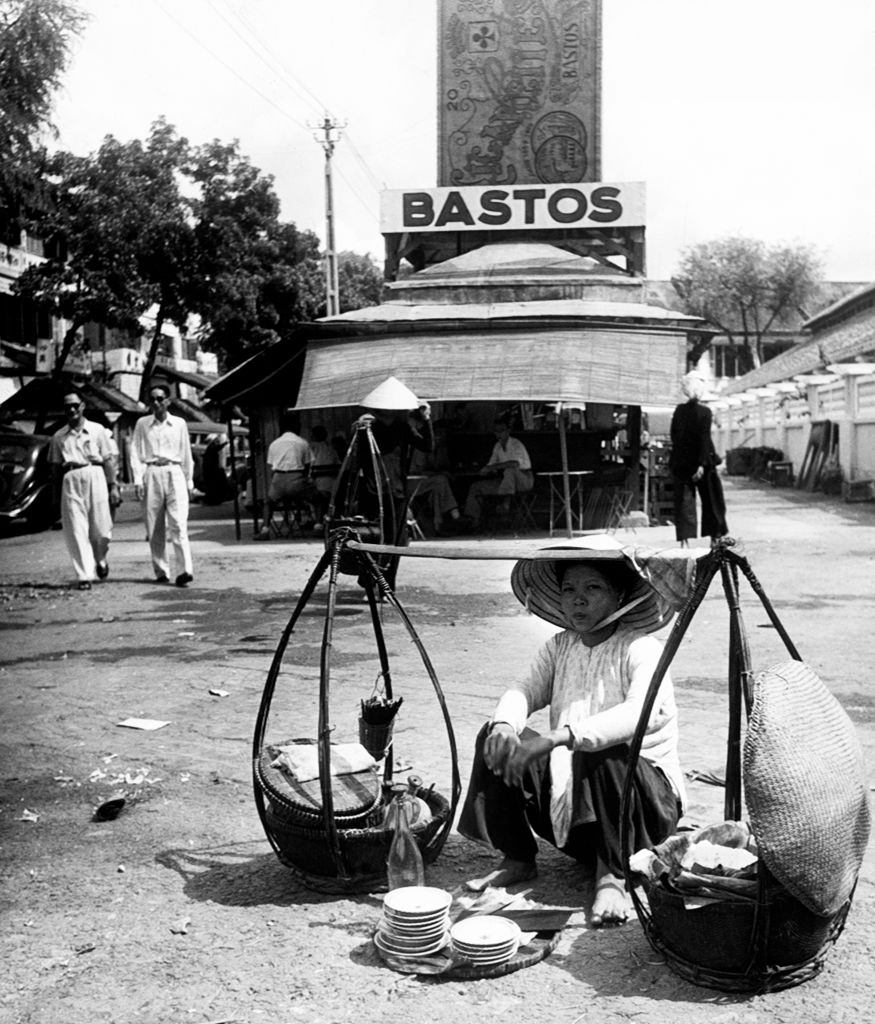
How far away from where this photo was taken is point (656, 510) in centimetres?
1744

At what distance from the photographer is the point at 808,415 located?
26.6 meters

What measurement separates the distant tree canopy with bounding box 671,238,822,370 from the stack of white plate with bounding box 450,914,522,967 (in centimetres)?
5101

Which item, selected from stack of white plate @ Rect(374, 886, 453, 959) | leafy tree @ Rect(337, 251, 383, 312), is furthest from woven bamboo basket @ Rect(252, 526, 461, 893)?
leafy tree @ Rect(337, 251, 383, 312)

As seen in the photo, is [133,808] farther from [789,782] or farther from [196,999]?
[789,782]

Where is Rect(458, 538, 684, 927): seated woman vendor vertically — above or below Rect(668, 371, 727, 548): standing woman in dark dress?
below

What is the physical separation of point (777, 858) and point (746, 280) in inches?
2065

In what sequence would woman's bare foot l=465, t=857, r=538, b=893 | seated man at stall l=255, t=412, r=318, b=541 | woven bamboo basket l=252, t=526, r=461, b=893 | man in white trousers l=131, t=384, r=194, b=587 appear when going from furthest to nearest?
seated man at stall l=255, t=412, r=318, b=541
man in white trousers l=131, t=384, r=194, b=587
woman's bare foot l=465, t=857, r=538, b=893
woven bamboo basket l=252, t=526, r=461, b=893

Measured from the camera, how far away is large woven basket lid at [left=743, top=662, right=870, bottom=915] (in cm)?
285

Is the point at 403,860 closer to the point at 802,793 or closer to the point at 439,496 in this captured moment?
the point at 802,793

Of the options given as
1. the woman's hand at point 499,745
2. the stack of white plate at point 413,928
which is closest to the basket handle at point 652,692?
the woman's hand at point 499,745

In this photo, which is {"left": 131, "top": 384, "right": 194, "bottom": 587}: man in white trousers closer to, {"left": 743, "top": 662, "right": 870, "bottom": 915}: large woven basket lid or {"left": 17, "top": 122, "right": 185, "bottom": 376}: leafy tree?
{"left": 17, "top": 122, "right": 185, "bottom": 376}: leafy tree

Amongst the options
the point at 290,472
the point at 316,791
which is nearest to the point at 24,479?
the point at 290,472

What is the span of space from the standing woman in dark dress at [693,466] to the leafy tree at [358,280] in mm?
37768

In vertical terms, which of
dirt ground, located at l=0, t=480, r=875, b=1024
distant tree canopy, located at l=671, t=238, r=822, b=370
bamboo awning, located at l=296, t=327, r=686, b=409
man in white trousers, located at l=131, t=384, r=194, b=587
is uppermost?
distant tree canopy, located at l=671, t=238, r=822, b=370
